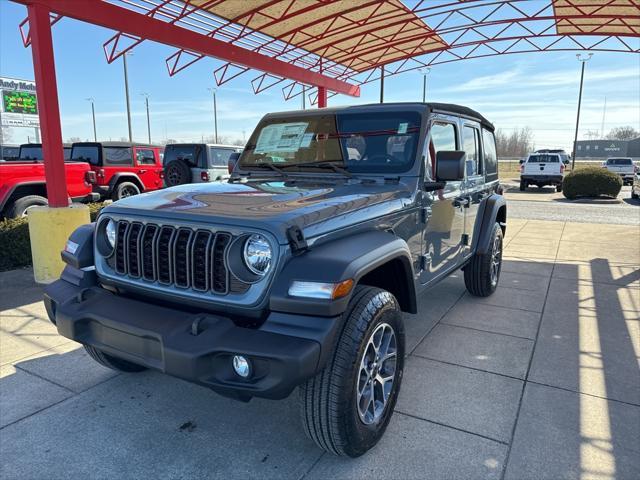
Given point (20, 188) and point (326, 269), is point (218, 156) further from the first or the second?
point (326, 269)

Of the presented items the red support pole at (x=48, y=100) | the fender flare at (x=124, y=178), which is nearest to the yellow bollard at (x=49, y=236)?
the red support pole at (x=48, y=100)

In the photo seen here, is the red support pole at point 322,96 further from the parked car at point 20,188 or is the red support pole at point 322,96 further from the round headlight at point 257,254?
the round headlight at point 257,254

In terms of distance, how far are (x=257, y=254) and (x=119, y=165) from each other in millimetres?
10582

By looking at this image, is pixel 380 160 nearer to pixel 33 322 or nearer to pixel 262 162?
pixel 262 162

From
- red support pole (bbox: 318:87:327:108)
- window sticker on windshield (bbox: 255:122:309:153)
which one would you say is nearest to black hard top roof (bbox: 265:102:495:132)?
window sticker on windshield (bbox: 255:122:309:153)

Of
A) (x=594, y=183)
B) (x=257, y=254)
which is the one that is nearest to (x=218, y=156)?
(x=257, y=254)

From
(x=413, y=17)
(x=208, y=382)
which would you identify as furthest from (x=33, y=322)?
(x=413, y=17)

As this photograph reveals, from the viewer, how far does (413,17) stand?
12367mm

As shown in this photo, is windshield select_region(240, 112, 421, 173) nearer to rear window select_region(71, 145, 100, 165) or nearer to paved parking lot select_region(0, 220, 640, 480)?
paved parking lot select_region(0, 220, 640, 480)

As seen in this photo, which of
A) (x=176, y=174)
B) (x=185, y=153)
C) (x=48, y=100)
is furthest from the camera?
(x=185, y=153)

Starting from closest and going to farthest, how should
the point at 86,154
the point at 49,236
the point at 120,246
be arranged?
the point at 120,246, the point at 49,236, the point at 86,154

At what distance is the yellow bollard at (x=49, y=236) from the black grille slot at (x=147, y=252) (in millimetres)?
3768

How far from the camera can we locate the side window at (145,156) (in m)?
12.0

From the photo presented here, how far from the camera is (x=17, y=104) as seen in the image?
3709cm
